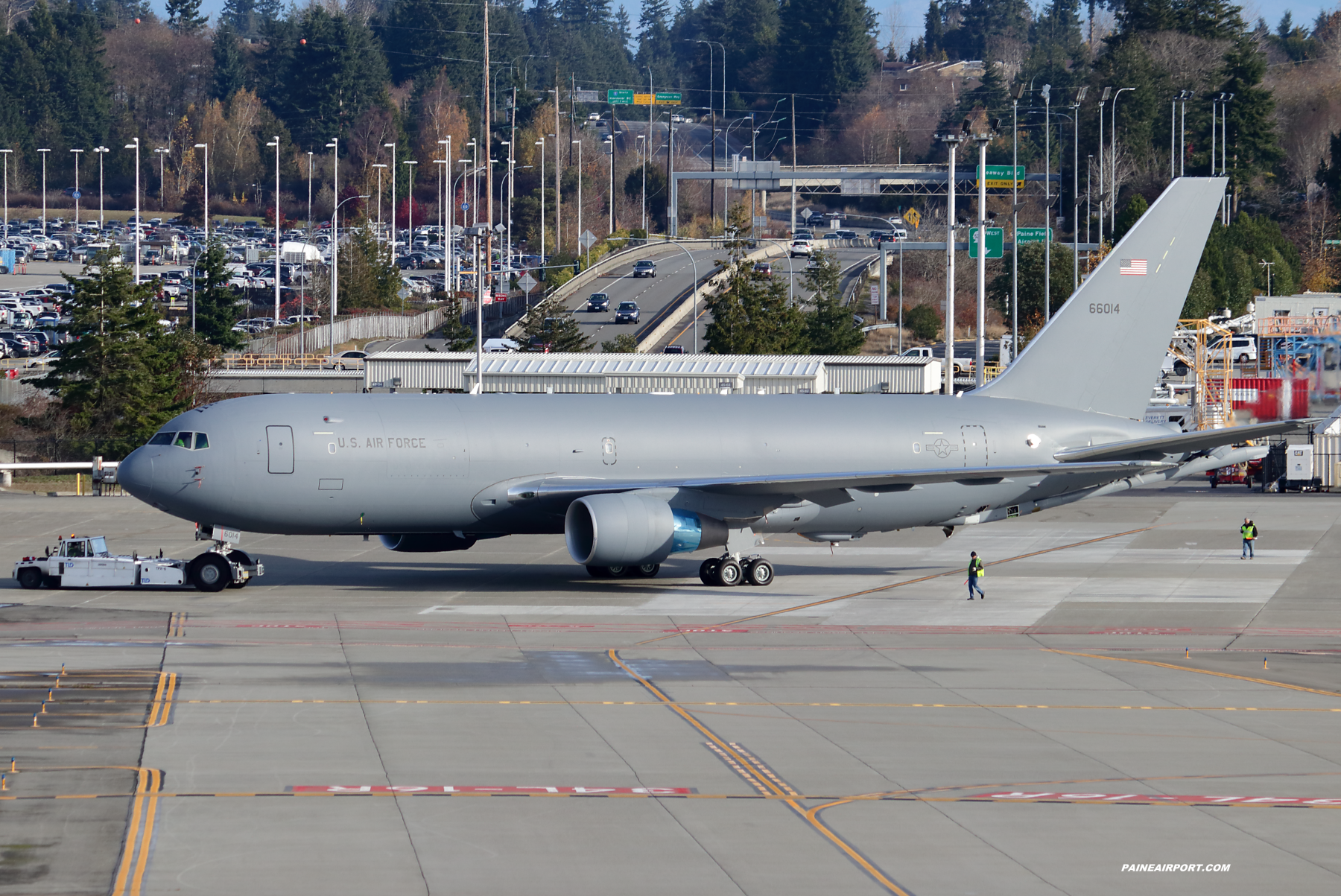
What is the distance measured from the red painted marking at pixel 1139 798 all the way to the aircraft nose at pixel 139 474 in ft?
89.8

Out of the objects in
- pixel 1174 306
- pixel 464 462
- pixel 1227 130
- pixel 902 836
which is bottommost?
pixel 902 836

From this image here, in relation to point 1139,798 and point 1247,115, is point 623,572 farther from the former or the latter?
point 1247,115

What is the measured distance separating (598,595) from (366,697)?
1452 centimetres

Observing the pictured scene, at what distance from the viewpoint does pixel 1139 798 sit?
2261 centimetres

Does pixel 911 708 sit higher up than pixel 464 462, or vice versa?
pixel 464 462

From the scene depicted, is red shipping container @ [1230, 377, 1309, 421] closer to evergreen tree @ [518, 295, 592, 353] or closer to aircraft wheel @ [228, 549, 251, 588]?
aircraft wheel @ [228, 549, 251, 588]

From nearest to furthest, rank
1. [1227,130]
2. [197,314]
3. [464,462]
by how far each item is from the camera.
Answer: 1. [464,462]
2. [197,314]
3. [1227,130]

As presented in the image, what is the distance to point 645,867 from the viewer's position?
63.1 ft

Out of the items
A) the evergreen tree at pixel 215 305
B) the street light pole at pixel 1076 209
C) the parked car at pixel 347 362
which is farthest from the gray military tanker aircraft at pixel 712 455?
the evergreen tree at pixel 215 305

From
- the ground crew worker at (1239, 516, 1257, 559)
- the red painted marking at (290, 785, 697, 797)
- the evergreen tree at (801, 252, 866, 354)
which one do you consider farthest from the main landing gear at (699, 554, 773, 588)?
the evergreen tree at (801, 252, 866, 354)

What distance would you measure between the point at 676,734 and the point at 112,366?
64.3m

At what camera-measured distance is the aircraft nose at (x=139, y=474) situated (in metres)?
42.0

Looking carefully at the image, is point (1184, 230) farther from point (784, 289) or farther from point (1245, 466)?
point (784, 289)

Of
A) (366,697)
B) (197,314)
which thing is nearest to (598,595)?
(366,697)
